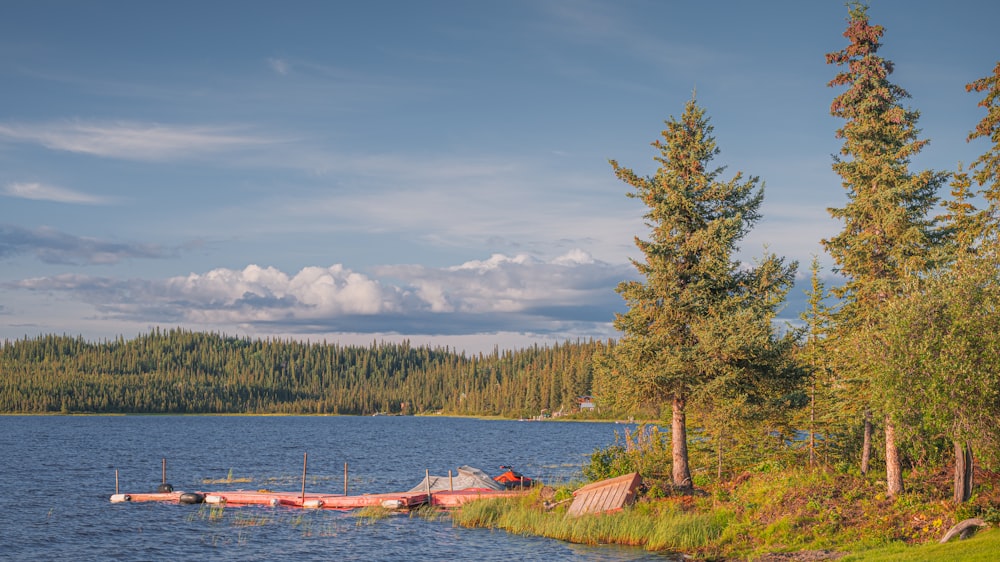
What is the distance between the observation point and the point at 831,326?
1468 inches

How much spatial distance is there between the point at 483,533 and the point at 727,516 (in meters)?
11.8

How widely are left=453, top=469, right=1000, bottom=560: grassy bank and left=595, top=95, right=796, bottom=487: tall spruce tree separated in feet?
11.0

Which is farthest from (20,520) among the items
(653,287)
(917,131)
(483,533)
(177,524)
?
(917,131)

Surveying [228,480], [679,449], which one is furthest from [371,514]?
[228,480]

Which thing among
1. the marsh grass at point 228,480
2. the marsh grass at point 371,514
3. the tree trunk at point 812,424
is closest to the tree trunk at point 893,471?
the tree trunk at point 812,424

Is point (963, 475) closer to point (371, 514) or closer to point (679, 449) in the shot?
point (679, 449)

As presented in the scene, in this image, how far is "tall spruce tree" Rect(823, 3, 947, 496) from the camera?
31.1 m

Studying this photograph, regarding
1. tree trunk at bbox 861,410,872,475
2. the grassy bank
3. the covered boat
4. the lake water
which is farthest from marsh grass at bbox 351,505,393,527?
tree trunk at bbox 861,410,872,475

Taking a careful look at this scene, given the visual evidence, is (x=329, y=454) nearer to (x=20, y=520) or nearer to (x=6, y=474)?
(x=6, y=474)

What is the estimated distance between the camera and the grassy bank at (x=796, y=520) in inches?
1060

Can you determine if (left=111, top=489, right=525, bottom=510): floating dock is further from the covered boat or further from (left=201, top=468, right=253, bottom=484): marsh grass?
(left=201, top=468, right=253, bottom=484): marsh grass

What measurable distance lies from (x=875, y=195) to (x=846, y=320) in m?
5.18

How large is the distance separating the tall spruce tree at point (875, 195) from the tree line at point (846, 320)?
72mm

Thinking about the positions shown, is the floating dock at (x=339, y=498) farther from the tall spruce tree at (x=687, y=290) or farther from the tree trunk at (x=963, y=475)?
the tree trunk at (x=963, y=475)
